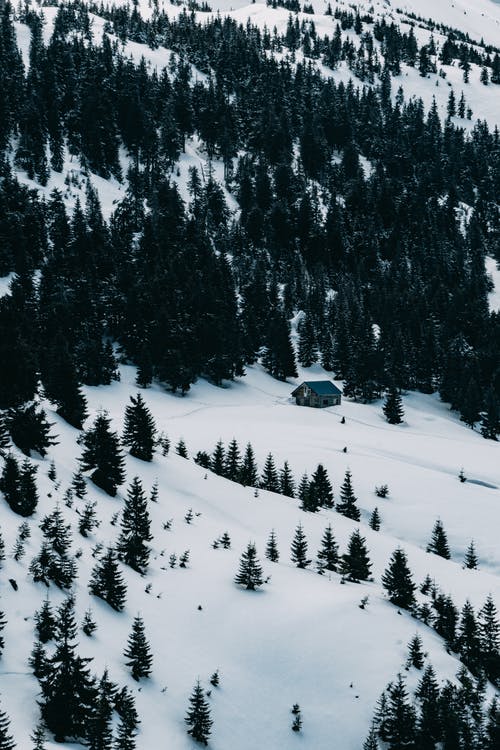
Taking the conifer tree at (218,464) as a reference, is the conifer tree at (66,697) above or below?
above

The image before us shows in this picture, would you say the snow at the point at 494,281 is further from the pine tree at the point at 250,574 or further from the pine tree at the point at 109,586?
the pine tree at the point at 109,586

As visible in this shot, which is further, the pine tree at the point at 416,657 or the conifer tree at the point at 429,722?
the pine tree at the point at 416,657

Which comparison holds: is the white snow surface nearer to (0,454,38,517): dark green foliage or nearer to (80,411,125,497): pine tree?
(0,454,38,517): dark green foliage

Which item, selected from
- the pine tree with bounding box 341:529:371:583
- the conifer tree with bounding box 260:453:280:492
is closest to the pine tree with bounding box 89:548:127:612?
the pine tree with bounding box 341:529:371:583

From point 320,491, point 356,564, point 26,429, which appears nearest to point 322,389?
point 320,491

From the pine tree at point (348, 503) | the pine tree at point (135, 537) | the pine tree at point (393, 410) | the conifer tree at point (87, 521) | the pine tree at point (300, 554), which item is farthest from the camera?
the pine tree at point (393, 410)

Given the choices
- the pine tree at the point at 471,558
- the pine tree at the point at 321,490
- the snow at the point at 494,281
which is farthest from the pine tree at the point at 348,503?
the snow at the point at 494,281

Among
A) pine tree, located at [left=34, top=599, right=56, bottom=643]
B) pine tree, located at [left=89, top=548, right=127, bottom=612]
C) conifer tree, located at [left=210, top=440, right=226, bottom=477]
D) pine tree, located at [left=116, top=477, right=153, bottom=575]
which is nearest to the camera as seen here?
pine tree, located at [left=34, top=599, right=56, bottom=643]

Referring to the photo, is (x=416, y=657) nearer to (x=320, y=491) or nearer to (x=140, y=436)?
(x=320, y=491)
